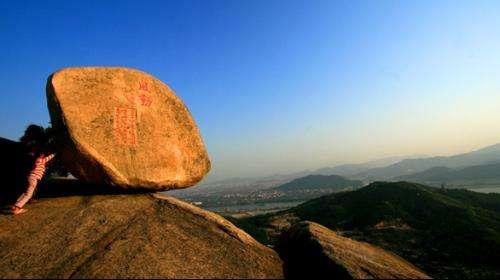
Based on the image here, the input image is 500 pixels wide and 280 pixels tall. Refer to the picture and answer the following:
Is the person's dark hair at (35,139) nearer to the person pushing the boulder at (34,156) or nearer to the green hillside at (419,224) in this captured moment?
the person pushing the boulder at (34,156)

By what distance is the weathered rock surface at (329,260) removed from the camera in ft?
31.0

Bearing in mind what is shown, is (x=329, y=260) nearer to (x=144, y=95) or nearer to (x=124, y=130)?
(x=124, y=130)

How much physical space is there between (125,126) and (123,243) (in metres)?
4.44

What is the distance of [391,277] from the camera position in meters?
9.66

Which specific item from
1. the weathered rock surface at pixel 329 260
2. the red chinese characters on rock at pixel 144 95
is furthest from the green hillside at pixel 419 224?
the red chinese characters on rock at pixel 144 95

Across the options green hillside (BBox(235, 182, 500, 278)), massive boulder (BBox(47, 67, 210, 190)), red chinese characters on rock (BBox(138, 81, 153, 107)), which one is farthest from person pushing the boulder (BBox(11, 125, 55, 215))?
green hillside (BBox(235, 182, 500, 278))

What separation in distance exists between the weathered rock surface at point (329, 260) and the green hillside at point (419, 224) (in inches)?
599

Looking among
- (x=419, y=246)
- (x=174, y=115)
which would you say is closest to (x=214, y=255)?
(x=174, y=115)

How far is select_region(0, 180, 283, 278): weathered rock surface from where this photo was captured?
9203 mm

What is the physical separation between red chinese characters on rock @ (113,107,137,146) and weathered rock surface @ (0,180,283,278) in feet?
6.01

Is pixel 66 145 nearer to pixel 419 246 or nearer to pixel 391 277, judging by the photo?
pixel 391 277

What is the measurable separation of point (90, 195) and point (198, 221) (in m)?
3.79

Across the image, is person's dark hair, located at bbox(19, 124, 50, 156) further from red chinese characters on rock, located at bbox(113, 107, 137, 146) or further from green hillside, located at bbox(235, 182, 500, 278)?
green hillside, located at bbox(235, 182, 500, 278)

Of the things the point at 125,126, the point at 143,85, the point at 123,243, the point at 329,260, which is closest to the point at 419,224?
the point at 329,260
